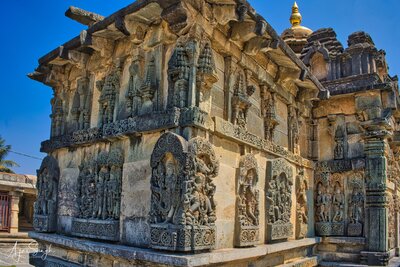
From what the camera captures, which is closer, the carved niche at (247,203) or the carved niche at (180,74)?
the carved niche at (180,74)

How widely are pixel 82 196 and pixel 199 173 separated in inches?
98.2

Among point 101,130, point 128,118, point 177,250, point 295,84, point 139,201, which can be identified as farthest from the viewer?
point 295,84

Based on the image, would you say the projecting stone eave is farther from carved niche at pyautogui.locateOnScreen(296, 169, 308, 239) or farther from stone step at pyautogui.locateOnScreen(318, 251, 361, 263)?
stone step at pyautogui.locateOnScreen(318, 251, 361, 263)

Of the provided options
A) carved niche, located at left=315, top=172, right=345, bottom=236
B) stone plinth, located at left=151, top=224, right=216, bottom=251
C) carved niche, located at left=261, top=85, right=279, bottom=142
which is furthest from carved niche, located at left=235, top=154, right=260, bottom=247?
carved niche, located at left=315, top=172, right=345, bottom=236

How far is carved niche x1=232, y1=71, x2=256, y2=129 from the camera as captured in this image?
18.5ft

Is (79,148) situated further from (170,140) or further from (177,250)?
(177,250)

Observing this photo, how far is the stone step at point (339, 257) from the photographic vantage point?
811 centimetres

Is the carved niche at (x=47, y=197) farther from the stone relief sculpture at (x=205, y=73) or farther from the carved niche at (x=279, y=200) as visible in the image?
the carved niche at (x=279, y=200)

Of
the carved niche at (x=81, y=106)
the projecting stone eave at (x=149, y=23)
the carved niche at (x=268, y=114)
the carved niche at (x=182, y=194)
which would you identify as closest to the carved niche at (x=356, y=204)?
the projecting stone eave at (x=149, y=23)

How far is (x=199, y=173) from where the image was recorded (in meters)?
4.49

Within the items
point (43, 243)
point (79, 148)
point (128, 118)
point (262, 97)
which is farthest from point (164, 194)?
point (43, 243)

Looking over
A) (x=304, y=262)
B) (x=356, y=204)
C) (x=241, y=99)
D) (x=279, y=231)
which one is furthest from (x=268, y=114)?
(x=356, y=204)

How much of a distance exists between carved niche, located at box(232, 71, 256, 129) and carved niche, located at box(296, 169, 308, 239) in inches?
101

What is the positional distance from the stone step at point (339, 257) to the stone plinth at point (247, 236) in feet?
11.5
